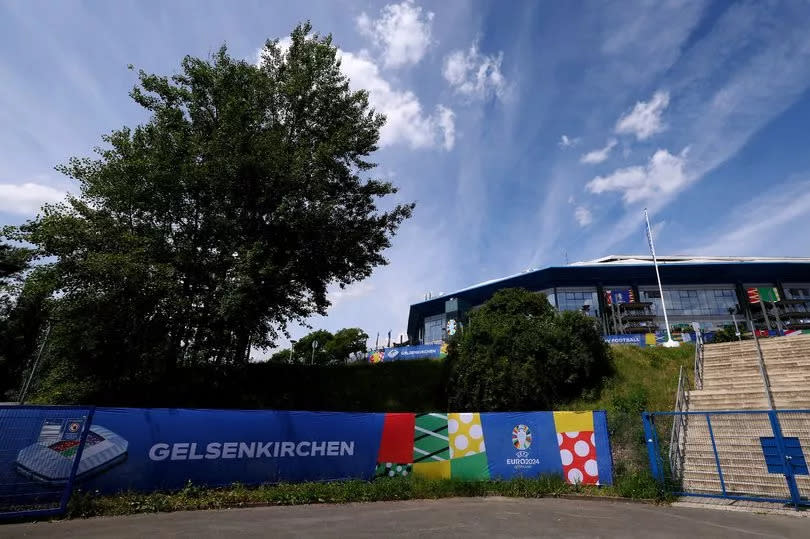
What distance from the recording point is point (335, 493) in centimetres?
1053

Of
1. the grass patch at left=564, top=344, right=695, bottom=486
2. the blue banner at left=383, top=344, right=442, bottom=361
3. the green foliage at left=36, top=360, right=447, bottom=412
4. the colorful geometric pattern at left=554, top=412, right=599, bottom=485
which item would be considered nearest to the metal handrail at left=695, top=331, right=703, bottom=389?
the grass patch at left=564, top=344, right=695, bottom=486

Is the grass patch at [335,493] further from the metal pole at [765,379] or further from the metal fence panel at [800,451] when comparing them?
the metal pole at [765,379]

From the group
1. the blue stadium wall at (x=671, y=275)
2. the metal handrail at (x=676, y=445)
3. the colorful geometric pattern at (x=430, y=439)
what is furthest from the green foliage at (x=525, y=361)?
the blue stadium wall at (x=671, y=275)

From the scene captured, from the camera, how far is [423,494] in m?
11.3

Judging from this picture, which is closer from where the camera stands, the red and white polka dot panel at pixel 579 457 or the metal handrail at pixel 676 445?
the red and white polka dot panel at pixel 579 457

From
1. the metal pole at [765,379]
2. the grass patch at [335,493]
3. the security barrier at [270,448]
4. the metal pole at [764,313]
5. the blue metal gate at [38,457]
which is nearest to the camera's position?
the blue metal gate at [38,457]

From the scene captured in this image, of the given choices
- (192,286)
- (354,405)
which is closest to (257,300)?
(192,286)

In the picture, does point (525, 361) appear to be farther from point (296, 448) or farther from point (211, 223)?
point (211, 223)

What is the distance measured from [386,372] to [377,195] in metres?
11.1

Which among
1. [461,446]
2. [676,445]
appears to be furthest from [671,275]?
[461,446]

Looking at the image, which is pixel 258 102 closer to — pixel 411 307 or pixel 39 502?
pixel 39 502

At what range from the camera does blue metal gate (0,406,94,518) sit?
25.4 ft

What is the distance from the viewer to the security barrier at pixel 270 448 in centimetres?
824

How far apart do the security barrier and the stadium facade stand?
64.5m
